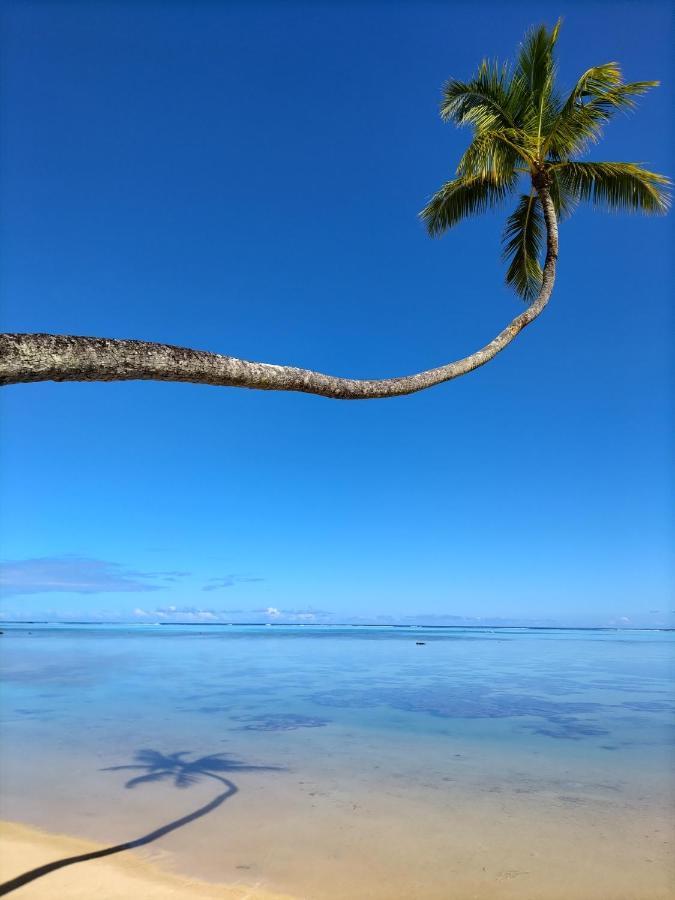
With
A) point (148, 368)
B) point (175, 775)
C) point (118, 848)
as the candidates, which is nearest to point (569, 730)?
point (175, 775)

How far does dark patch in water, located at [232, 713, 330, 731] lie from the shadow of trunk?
14.9 feet

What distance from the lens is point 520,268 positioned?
12.5m

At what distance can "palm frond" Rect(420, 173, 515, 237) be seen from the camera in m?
11.5

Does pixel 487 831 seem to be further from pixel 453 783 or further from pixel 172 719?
pixel 172 719

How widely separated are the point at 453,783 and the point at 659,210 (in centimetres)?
1063

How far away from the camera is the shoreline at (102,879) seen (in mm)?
5688

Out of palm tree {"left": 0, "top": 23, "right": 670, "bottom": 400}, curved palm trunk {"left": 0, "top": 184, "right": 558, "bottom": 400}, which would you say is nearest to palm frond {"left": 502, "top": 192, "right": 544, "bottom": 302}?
palm tree {"left": 0, "top": 23, "right": 670, "bottom": 400}

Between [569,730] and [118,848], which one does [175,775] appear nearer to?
[118,848]

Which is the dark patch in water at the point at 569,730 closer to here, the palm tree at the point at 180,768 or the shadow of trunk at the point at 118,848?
the palm tree at the point at 180,768

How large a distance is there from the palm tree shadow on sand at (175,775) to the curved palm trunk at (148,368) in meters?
5.90

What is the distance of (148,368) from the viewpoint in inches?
132

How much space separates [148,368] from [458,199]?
404 inches

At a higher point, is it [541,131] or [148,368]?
[541,131]

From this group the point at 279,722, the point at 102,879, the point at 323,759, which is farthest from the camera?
the point at 279,722
